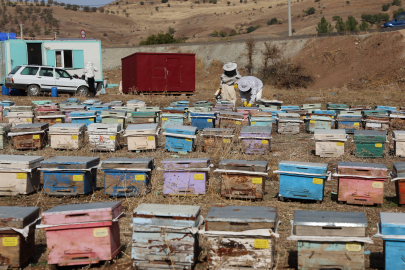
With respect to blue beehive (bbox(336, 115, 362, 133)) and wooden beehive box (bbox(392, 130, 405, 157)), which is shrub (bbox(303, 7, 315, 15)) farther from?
wooden beehive box (bbox(392, 130, 405, 157))

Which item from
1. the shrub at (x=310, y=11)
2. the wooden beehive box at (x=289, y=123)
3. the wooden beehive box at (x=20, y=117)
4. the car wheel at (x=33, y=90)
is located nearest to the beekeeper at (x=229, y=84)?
the wooden beehive box at (x=289, y=123)

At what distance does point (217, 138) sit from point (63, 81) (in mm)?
13733

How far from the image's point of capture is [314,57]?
3609cm

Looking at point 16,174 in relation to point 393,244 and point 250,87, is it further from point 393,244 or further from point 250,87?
point 250,87

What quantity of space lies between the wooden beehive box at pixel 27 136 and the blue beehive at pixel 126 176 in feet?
15.5

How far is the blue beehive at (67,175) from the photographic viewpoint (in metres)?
7.61

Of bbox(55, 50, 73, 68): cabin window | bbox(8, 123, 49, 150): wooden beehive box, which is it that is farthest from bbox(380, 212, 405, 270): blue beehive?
bbox(55, 50, 73, 68): cabin window

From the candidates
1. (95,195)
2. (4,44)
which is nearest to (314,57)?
(4,44)

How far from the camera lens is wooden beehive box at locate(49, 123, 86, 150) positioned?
37.4 ft

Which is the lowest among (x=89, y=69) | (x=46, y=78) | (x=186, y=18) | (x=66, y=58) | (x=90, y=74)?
(x=46, y=78)

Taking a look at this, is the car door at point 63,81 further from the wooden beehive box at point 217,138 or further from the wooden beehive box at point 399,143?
the wooden beehive box at point 399,143

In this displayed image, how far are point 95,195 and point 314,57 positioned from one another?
102 ft

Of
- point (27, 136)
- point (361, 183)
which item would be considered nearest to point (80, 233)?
point (361, 183)

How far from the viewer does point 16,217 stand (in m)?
4.84
